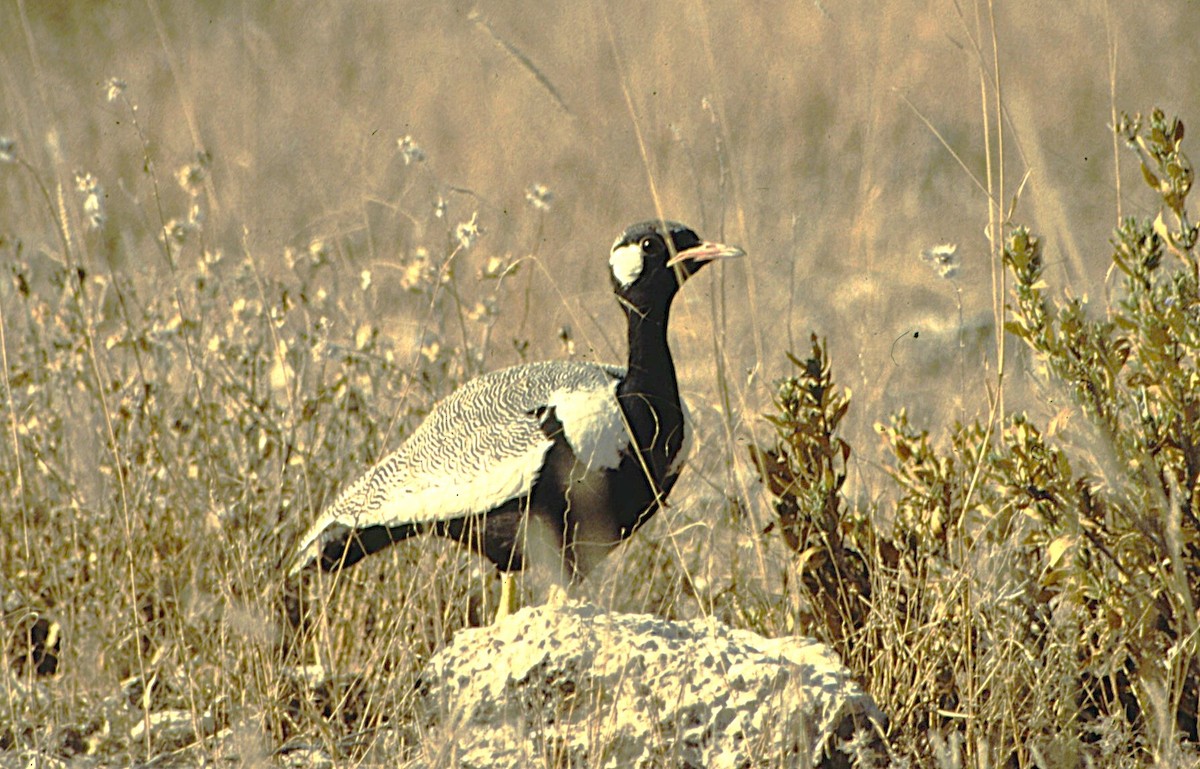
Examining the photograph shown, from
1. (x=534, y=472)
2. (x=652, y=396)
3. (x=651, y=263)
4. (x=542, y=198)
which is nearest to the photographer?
(x=542, y=198)

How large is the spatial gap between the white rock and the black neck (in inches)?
32.5

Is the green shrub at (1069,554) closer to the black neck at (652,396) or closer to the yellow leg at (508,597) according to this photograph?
the black neck at (652,396)

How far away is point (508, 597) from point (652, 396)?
0.57m

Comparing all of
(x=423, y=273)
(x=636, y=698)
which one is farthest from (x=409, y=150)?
(x=636, y=698)

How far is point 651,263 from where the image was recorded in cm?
Answer: 389

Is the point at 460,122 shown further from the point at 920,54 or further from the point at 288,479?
the point at 288,479

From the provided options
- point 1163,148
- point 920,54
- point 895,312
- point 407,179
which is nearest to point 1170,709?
point 1163,148

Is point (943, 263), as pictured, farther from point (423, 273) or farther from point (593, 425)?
point (423, 273)

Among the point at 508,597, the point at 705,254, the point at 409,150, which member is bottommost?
the point at 508,597

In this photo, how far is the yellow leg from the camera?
11.7 feet

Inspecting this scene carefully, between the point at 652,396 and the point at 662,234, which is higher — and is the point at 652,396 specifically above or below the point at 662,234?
below

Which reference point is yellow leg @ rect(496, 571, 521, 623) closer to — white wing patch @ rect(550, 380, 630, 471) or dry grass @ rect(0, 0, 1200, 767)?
dry grass @ rect(0, 0, 1200, 767)

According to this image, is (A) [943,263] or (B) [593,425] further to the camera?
(B) [593,425]

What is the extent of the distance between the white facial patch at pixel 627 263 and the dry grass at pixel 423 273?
0.24m
